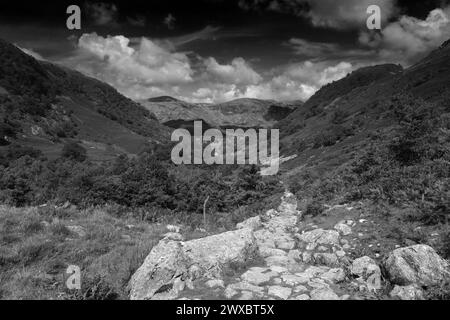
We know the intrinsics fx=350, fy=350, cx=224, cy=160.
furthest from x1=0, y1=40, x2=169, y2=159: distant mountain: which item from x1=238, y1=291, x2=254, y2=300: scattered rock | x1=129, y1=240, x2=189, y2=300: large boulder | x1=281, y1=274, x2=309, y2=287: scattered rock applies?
x1=238, y1=291, x2=254, y2=300: scattered rock

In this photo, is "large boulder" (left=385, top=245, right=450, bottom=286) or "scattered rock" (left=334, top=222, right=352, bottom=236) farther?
"scattered rock" (left=334, top=222, right=352, bottom=236)

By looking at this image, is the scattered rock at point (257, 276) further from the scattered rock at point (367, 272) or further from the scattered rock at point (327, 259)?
the scattered rock at point (367, 272)

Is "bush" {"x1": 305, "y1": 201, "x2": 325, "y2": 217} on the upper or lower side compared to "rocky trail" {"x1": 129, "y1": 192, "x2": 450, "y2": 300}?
upper

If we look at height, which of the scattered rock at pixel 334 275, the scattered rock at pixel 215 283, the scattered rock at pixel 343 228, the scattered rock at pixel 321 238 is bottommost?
the scattered rock at pixel 215 283

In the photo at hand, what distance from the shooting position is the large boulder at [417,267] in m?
6.36

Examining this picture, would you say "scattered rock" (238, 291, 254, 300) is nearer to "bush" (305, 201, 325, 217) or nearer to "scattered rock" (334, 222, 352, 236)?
"scattered rock" (334, 222, 352, 236)

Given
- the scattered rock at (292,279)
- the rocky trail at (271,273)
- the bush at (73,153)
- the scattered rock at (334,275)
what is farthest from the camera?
the bush at (73,153)

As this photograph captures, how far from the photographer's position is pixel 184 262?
714 cm

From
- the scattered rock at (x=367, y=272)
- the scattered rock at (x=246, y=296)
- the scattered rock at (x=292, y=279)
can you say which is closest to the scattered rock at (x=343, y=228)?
the scattered rock at (x=367, y=272)

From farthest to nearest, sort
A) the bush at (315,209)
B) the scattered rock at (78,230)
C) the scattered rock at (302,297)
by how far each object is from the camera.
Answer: the bush at (315,209), the scattered rock at (78,230), the scattered rock at (302,297)

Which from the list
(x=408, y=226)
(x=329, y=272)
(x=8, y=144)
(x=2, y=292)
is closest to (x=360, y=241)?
(x=408, y=226)

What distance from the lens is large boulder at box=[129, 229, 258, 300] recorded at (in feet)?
21.4

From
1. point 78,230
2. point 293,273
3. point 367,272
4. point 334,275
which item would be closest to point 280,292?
point 293,273
